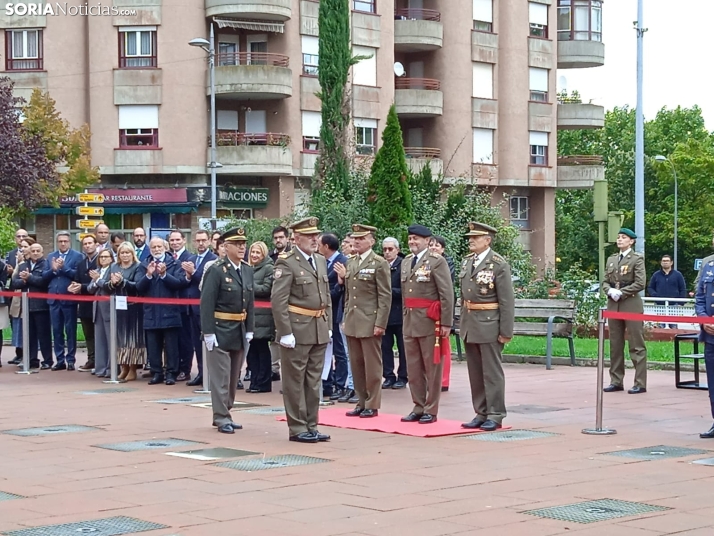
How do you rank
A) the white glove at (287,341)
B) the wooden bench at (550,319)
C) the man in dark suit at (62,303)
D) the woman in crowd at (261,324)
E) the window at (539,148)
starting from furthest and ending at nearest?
the window at (539,148), the wooden bench at (550,319), the man in dark suit at (62,303), the woman in crowd at (261,324), the white glove at (287,341)

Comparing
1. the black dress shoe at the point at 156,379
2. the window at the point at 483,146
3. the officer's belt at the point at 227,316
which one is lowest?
the black dress shoe at the point at 156,379

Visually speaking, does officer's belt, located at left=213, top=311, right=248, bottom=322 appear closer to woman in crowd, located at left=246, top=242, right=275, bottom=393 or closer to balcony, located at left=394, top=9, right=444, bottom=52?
woman in crowd, located at left=246, top=242, right=275, bottom=393

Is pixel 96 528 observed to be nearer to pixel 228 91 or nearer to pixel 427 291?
pixel 427 291

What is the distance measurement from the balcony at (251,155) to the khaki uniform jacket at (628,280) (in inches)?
1291

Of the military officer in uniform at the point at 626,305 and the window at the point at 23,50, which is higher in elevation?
the window at the point at 23,50

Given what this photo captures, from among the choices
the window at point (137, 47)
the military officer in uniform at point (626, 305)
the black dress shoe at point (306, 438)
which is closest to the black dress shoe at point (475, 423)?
the black dress shoe at point (306, 438)

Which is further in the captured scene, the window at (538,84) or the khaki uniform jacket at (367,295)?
the window at (538,84)

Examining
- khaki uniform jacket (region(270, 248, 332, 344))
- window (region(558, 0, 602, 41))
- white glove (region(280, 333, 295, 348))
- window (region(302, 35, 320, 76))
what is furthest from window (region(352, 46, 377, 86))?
white glove (region(280, 333, 295, 348))

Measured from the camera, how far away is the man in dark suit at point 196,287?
1825cm

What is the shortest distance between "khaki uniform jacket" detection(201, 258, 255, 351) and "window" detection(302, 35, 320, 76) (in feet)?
126

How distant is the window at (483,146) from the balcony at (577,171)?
554 centimetres

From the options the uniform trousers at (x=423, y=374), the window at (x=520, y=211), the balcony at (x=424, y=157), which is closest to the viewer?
the uniform trousers at (x=423, y=374)

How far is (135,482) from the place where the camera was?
10180mm

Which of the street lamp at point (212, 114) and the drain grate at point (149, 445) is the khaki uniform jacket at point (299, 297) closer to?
the drain grate at point (149, 445)
